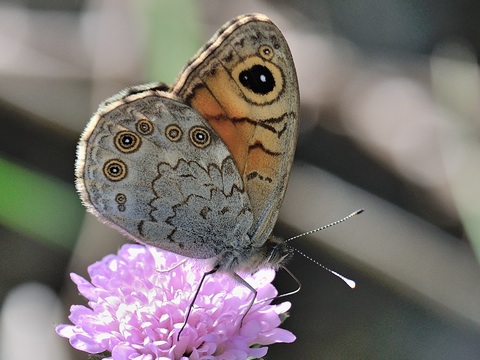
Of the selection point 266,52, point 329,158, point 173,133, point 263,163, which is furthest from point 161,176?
point 329,158

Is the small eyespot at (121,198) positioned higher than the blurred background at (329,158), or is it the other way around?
the blurred background at (329,158)

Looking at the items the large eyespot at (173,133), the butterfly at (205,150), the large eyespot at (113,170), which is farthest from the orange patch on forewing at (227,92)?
the large eyespot at (113,170)

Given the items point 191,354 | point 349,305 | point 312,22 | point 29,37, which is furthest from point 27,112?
point 191,354

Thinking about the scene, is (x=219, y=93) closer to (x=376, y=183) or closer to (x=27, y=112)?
(x=376, y=183)

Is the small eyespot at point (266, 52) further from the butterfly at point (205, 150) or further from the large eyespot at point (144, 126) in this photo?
the large eyespot at point (144, 126)

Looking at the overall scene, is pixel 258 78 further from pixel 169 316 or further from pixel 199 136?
pixel 169 316

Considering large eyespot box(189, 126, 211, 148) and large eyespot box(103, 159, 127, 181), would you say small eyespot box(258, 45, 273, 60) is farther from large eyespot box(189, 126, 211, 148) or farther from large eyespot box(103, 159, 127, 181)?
large eyespot box(103, 159, 127, 181)

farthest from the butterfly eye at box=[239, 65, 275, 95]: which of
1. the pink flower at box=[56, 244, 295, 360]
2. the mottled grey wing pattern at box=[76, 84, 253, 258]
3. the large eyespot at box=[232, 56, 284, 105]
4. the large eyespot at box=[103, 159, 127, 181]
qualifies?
the pink flower at box=[56, 244, 295, 360]
